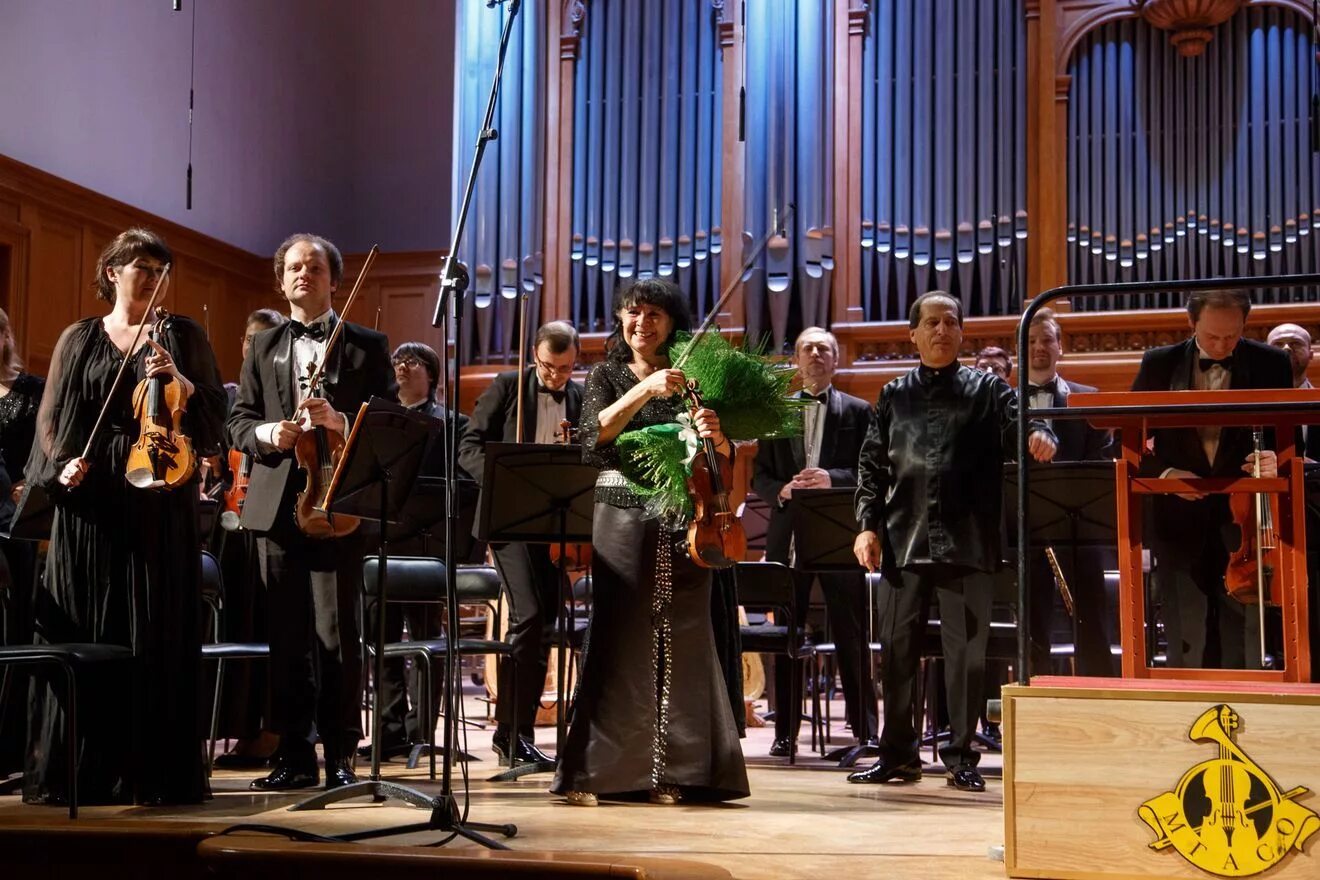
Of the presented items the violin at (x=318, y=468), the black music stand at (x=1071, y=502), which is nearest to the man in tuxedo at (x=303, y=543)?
the violin at (x=318, y=468)

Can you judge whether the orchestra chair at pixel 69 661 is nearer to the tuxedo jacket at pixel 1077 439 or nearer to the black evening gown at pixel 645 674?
the black evening gown at pixel 645 674

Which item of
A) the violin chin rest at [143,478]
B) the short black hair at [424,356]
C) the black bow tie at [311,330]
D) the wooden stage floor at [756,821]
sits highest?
the short black hair at [424,356]

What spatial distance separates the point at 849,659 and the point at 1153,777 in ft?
9.60

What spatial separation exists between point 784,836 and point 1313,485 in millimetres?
2395

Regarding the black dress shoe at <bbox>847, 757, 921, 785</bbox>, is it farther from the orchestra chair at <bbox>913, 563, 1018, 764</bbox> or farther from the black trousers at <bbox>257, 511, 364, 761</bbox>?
the black trousers at <bbox>257, 511, 364, 761</bbox>

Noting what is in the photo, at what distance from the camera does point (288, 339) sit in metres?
4.52

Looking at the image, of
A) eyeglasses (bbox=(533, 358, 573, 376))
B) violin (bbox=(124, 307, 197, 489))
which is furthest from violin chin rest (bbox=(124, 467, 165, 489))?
eyeglasses (bbox=(533, 358, 573, 376))

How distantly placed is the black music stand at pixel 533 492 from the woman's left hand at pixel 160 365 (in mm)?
955

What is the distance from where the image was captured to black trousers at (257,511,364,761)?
4395 millimetres

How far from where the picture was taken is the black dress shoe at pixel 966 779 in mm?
4707

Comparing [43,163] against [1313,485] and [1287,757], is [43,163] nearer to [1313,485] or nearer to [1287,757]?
[1313,485]

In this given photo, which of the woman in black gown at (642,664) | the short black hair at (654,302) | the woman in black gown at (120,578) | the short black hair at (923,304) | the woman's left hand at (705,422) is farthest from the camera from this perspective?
the short black hair at (923,304)

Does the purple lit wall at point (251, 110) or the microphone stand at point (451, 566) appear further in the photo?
the purple lit wall at point (251, 110)

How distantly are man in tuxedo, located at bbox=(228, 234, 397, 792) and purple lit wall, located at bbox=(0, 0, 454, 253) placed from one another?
5.37m
